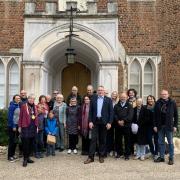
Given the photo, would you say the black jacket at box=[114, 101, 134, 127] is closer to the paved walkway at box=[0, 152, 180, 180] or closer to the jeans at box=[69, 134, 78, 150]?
the paved walkway at box=[0, 152, 180, 180]

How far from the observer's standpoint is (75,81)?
1716cm

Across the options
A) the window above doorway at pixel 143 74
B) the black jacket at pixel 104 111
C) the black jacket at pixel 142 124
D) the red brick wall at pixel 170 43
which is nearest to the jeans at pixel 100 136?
the black jacket at pixel 104 111

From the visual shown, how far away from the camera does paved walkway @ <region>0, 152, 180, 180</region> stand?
8523 millimetres

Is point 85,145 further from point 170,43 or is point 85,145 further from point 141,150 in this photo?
point 170,43

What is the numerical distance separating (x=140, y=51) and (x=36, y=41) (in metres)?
4.89

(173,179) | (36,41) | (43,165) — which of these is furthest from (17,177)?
(36,41)

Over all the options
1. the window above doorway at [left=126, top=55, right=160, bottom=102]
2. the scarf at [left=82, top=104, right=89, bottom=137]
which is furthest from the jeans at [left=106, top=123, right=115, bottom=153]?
the window above doorway at [left=126, top=55, right=160, bottom=102]

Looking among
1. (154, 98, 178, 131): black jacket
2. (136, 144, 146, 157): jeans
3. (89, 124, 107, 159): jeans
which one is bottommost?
(136, 144, 146, 157): jeans

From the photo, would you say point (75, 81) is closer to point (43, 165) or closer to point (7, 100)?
point (7, 100)

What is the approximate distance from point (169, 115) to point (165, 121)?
0.19 meters

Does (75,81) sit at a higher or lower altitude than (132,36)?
lower

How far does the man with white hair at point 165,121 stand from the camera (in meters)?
9.77

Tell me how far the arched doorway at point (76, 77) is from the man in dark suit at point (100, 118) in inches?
275

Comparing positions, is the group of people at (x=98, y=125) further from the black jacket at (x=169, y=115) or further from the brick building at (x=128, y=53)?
the brick building at (x=128, y=53)
